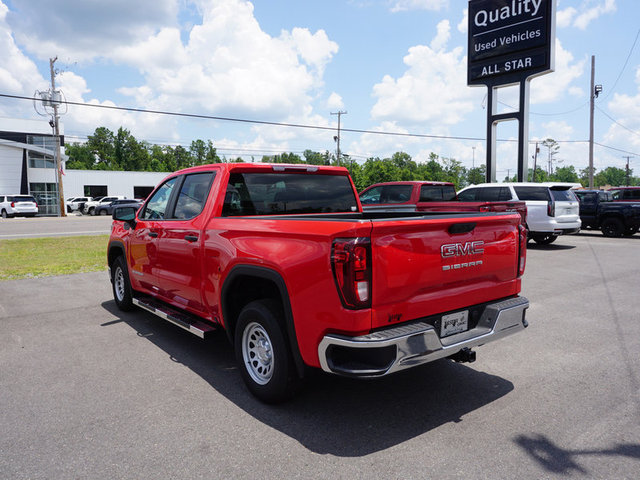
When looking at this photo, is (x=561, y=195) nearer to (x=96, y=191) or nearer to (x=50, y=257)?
(x=50, y=257)

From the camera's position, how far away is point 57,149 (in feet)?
123

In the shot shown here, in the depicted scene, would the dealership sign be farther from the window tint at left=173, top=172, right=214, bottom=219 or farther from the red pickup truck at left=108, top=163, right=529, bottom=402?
the window tint at left=173, top=172, right=214, bottom=219

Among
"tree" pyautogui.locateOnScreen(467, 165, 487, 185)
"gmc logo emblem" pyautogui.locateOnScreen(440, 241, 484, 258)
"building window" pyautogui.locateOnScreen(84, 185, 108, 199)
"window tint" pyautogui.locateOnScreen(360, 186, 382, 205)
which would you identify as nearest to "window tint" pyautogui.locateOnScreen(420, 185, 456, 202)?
"window tint" pyautogui.locateOnScreen(360, 186, 382, 205)

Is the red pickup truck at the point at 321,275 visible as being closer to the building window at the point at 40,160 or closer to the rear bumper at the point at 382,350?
the rear bumper at the point at 382,350

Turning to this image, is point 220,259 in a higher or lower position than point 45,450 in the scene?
higher

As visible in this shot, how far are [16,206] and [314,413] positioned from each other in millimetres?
38268

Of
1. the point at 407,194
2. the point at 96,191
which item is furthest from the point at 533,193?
the point at 96,191

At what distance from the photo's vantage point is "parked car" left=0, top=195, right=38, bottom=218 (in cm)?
3388

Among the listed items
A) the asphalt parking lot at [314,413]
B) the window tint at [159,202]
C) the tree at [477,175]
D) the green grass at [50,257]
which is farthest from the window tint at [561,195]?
the tree at [477,175]

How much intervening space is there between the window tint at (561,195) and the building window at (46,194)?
140ft

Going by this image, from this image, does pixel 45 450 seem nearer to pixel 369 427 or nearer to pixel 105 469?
pixel 105 469

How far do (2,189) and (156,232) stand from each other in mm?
47969

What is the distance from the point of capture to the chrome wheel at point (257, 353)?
11.7ft

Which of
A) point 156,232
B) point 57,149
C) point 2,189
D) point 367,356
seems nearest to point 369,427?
point 367,356
